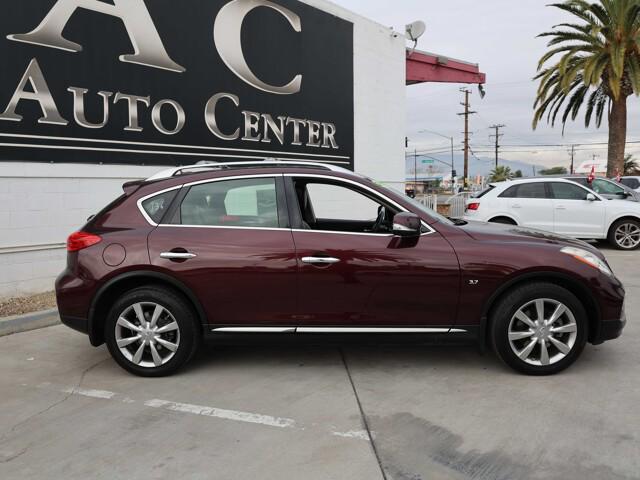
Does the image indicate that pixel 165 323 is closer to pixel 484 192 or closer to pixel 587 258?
pixel 587 258

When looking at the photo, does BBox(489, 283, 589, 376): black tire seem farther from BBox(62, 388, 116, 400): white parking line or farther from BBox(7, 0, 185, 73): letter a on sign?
BBox(7, 0, 185, 73): letter a on sign

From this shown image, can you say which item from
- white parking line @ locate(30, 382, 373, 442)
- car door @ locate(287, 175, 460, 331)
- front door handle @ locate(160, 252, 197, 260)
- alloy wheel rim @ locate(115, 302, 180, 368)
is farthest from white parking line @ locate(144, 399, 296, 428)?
front door handle @ locate(160, 252, 197, 260)

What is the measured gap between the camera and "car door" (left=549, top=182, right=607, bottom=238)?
1076 cm

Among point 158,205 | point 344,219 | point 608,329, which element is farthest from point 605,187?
point 158,205

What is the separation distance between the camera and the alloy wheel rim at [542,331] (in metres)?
4.02

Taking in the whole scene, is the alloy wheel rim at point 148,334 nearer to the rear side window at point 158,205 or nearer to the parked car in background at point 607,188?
the rear side window at point 158,205

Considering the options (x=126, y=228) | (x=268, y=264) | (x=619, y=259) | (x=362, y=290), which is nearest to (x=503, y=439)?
(x=362, y=290)

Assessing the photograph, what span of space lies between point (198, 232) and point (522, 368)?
2.74m

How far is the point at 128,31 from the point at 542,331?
23.2 ft

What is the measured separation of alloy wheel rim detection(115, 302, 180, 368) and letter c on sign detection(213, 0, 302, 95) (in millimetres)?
6449

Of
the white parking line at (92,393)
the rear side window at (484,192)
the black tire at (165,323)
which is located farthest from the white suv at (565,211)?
the white parking line at (92,393)

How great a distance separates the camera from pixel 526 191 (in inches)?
432

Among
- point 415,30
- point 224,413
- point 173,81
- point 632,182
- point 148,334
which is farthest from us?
point 632,182

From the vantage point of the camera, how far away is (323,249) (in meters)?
4.06
